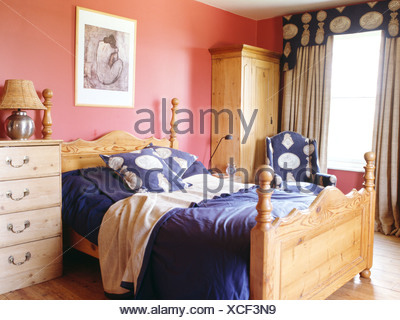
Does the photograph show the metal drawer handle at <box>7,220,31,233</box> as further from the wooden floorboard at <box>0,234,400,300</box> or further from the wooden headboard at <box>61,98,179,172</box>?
the wooden headboard at <box>61,98,179,172</box>

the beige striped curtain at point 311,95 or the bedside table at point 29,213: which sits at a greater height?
the beige striped curtain at point 311,95

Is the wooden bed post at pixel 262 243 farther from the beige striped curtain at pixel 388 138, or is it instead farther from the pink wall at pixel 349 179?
the pink wall at pixel 349 179

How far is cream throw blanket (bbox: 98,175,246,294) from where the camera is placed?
7.94ft

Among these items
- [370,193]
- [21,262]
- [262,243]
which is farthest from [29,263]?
[370,193]

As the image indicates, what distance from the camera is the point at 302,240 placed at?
7.39ft

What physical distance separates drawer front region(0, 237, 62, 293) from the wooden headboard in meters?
0.72

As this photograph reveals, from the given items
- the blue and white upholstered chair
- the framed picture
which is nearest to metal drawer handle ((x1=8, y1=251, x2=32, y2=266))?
the framed picture

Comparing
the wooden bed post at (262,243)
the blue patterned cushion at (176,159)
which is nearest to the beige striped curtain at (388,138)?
the blue patterned cushion at (176,159)

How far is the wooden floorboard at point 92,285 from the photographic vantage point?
273cm

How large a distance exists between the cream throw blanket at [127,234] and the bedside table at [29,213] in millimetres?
495

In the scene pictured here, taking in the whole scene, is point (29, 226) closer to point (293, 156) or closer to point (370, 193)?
point (370, 193)

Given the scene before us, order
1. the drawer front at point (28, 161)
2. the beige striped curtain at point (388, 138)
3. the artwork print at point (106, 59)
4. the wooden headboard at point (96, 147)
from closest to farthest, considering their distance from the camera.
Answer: the drawer front at point (28, 161) → the wooden headboard at point (96, 147) → the artwork print at point (106, 59) → the beige striped curtain at point (388, 138)

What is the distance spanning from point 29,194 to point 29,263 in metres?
0.48

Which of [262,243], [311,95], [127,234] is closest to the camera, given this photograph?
[262,243]
